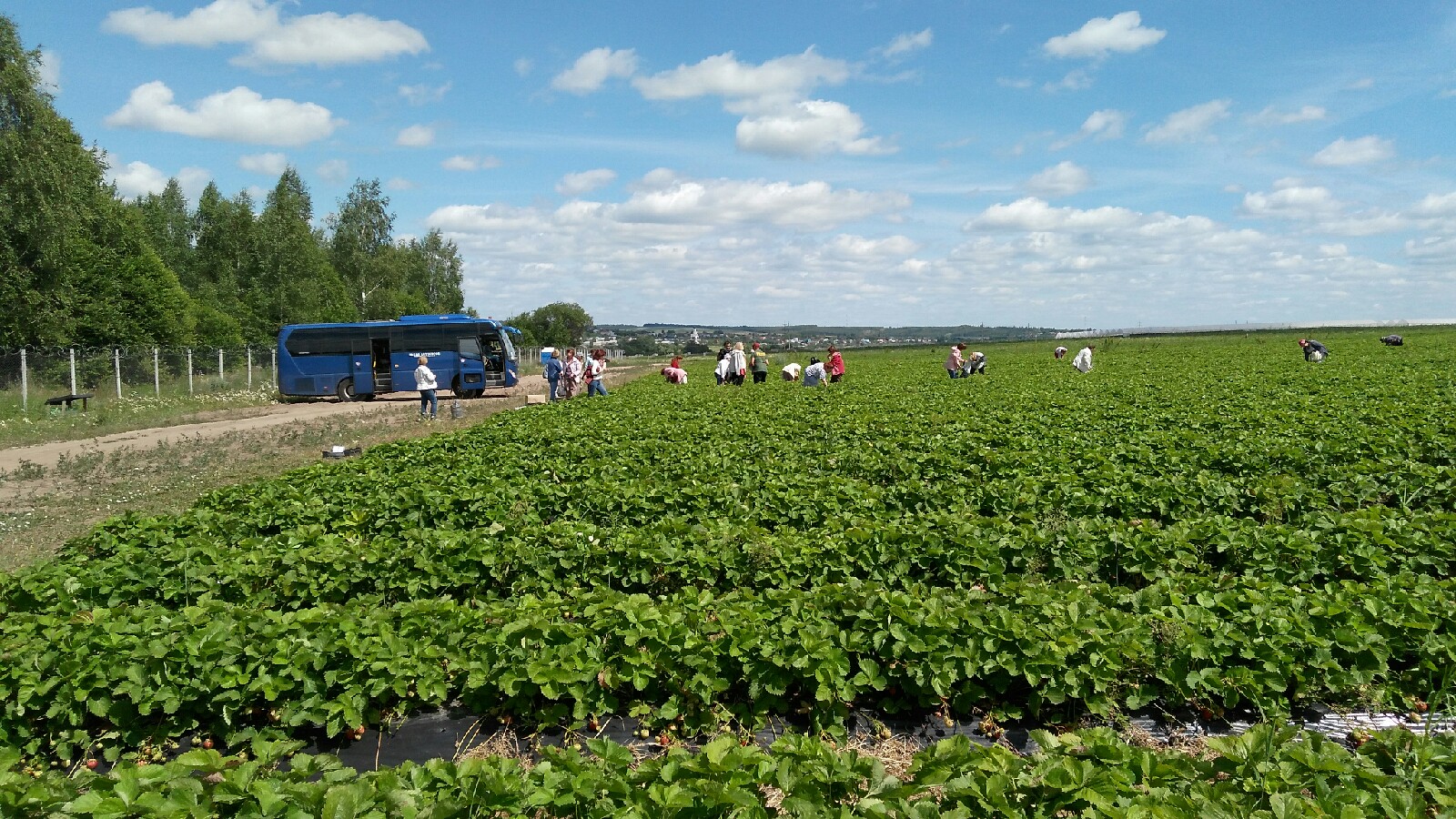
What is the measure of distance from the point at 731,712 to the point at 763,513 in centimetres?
344

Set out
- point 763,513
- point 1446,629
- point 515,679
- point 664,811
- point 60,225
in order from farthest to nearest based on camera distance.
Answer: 1. point 60,225
2. point 763,513
3. point 1446,629
4. point 515,679
5. point 664,811

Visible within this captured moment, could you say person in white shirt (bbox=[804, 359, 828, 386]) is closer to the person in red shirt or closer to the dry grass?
the person in red shirt

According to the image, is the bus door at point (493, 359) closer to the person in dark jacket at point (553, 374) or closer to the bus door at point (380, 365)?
the bus door at point (380, 365)

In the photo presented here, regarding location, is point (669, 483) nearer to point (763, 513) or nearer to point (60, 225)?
point (763, 513)

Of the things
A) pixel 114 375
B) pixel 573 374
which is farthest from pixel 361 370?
pixel 573 374

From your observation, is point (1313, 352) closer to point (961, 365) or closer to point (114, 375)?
point (961, 365)

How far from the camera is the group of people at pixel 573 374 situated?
27.0 metres

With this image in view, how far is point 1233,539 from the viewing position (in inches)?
271

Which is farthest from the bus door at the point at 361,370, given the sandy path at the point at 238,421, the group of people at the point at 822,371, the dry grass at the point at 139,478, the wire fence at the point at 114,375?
the group of people at the point at 822,371

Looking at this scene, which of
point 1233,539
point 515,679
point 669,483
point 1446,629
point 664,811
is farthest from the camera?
point 669,483

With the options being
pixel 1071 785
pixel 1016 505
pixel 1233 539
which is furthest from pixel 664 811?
pixel 1016 505

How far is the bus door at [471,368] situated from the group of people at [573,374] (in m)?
8.45

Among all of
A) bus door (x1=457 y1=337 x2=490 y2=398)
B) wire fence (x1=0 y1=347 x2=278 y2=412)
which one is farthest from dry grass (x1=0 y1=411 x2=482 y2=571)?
bus door (x1=457 y1=337 x2=490 y2=398)

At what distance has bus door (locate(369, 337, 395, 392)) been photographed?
1404 inches
